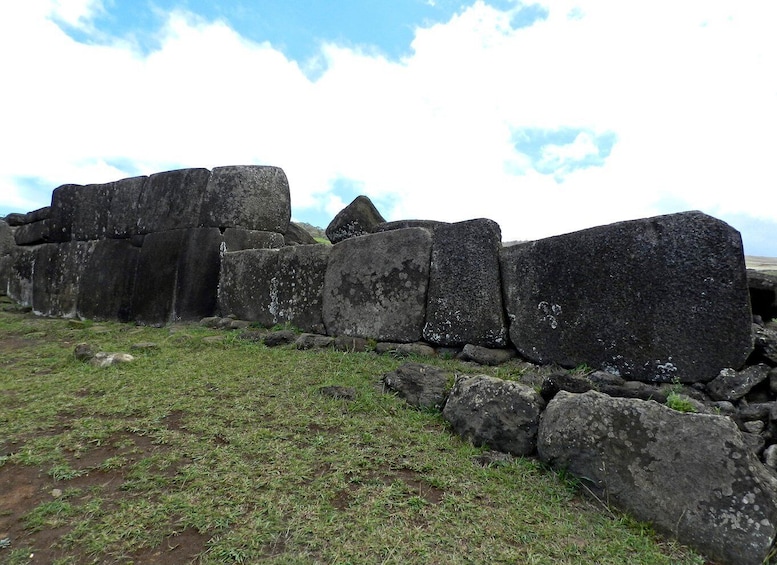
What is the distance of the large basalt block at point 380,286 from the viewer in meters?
4.75

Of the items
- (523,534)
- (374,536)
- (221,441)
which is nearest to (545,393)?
(523,534)

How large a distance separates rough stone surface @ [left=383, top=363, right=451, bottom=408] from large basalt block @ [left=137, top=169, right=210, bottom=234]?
4878mm

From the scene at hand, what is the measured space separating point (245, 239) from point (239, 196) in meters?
0.67

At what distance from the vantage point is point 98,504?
210cm

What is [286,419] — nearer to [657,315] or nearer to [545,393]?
[545,393]

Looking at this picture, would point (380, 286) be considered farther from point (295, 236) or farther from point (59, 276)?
point (59, 276)

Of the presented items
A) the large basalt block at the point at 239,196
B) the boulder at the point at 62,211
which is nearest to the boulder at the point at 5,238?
the boulder at the point at 62,211

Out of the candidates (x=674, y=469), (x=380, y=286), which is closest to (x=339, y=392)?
(x=380, y=286)

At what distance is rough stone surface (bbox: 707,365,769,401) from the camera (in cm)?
287

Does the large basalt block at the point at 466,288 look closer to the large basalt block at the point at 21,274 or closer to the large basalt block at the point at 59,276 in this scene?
the large basalt block at the point at 59,276

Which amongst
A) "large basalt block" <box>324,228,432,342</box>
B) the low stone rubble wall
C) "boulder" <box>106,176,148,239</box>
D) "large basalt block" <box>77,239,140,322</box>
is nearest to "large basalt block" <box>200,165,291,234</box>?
the low stone rubble wall

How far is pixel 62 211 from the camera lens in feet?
28.8

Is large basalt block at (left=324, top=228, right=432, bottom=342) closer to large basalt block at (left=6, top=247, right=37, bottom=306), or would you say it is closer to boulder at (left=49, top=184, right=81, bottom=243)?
boulder at (left=49, top=184, right=81, bottom=243)

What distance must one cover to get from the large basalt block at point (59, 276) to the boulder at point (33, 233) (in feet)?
0.75
